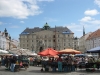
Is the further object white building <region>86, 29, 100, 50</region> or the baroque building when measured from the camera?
the baroque building

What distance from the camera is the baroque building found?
122625 millimetres

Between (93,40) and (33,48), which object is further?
(33,48)

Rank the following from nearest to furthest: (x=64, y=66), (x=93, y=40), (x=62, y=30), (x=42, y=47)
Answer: (x=64, y=66) < (x=93, y=40) < (x=42, y=47) < (x=62, y=30)

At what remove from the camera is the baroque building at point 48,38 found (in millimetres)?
→ 122625

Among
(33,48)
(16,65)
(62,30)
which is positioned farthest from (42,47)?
(16,65)

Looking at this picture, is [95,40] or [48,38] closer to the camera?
[95,40]

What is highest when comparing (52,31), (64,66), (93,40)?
(52,31)

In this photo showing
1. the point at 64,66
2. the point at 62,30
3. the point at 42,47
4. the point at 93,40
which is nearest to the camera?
the point at 64,66

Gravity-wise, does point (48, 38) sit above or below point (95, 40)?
above

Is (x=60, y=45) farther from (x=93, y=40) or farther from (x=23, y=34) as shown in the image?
(x=93, y=40)

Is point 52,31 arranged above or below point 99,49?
above

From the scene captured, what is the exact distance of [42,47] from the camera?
117812 mm

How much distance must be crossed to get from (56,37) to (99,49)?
100391 mm

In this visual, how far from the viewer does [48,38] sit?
12456 centimetres
